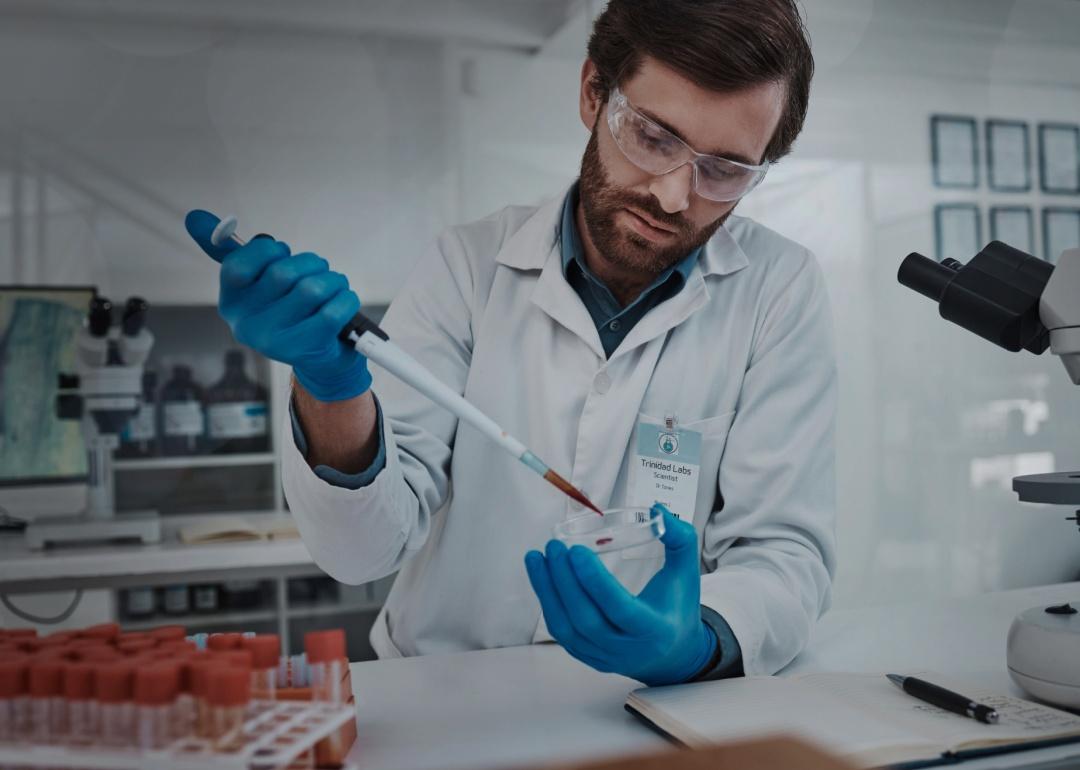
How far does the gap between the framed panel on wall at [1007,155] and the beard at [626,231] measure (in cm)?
332

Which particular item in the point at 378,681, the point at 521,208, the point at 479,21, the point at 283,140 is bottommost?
the point at 378,681

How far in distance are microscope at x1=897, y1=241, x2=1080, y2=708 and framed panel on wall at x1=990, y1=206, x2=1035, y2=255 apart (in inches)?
131

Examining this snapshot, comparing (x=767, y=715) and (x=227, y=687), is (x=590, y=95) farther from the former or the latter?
(x=227, y=687)

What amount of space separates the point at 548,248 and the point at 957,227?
324cm

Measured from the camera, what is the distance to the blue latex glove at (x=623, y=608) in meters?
0.98

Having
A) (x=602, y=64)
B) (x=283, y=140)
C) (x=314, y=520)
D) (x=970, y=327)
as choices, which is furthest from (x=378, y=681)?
(x=283, y=140)

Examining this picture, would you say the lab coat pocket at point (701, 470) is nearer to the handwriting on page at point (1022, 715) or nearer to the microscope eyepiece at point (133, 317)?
the handwriting on page at point (1022, 715)

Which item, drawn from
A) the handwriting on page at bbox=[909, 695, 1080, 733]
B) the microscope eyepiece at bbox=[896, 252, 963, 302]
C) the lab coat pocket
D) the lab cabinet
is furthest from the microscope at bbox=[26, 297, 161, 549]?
the handwriting on page at bbox=[909, 695, 1080, 733]

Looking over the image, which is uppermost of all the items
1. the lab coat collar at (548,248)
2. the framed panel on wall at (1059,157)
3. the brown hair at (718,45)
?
the framed panel on wall at (1059,157)

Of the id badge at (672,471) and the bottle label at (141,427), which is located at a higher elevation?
the bottle label at (141,427)

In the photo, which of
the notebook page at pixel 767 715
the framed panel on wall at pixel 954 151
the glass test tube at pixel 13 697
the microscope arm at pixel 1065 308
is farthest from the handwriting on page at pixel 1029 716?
the framed panel on wall at pixel 954 151

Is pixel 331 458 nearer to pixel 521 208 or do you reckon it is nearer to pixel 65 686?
pixel 65 686

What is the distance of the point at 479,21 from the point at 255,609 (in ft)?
9.15

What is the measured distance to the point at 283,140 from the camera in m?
4.23
